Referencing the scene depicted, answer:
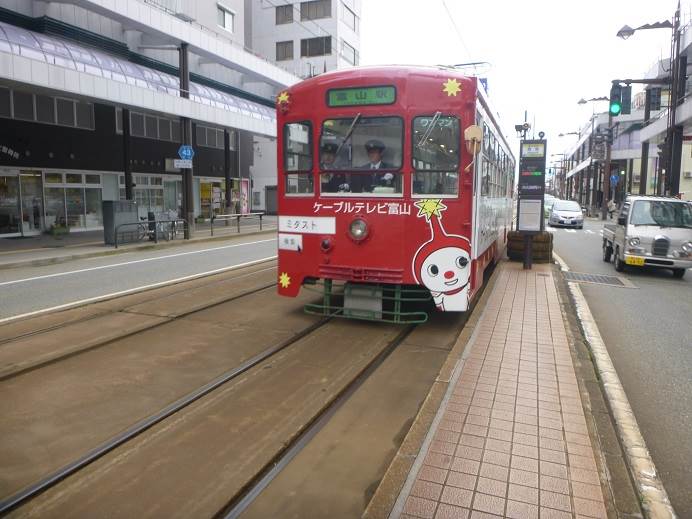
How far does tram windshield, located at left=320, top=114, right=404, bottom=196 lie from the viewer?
22.2ft

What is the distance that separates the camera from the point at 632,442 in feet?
13.6

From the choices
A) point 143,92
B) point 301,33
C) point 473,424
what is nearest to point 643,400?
point 473,424

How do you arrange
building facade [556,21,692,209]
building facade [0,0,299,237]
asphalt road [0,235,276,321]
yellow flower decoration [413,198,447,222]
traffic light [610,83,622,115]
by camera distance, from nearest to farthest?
1. yellow flower decoration [413,198,447,222]
2. asphalt road [0,235,276,321]
3. traffic light [610,83,622,115]
4. building facade [0,0,299,237]
5. building facade [556,21,692,209]

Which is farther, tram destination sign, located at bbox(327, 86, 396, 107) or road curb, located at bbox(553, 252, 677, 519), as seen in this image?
tram destination sign, located at bbox(327, 86, 396, 107)

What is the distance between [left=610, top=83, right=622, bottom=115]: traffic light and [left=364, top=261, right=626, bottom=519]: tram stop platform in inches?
530

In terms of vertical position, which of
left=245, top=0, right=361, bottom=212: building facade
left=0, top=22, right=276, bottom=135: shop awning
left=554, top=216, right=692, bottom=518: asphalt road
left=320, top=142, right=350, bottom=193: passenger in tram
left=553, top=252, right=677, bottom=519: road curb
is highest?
left=245, top=0, right=361, bottom=212: building facade

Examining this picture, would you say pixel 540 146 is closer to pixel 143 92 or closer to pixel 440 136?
pixel 440 136

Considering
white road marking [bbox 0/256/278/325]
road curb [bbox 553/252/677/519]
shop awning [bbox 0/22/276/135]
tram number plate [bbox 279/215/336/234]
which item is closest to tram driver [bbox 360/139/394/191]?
tram number plate [bbox 279/215/336/234]

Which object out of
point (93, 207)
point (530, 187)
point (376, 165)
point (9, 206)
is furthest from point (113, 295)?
point (93, 207)

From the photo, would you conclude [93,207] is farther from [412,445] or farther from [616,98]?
[412,445]

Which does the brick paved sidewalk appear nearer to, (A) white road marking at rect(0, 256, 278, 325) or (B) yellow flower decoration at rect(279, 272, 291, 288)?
(B) yellow flower decoration at rect(279, 272, 291, 288)

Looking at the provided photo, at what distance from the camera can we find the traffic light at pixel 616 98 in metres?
17.0

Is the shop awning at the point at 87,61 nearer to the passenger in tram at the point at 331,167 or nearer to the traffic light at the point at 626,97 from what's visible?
the passenger in tram at the point at 331,167

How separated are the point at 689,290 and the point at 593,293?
8.00 ft
